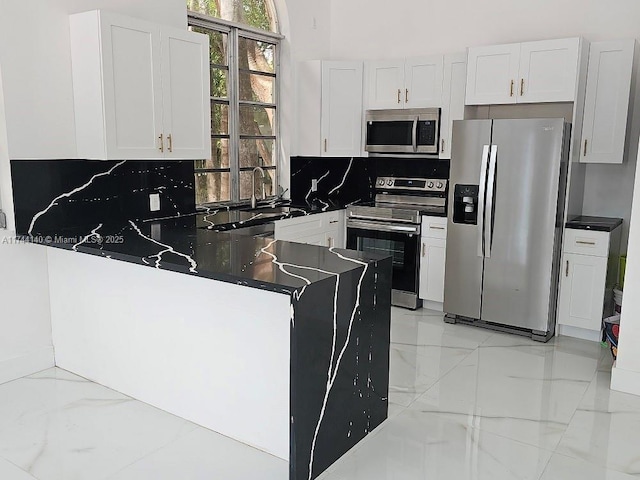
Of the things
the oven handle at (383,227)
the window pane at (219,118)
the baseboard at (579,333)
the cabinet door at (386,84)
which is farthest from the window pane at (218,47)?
the baseboard at (579,333)

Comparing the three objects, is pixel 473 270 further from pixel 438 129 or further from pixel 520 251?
pixel 438 129

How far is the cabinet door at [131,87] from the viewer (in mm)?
3371

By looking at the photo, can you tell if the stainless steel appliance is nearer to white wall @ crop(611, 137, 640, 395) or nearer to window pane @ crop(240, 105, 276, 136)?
window pane @ crop(240, 105, 276, 136)

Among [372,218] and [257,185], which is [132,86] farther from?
[372,218]

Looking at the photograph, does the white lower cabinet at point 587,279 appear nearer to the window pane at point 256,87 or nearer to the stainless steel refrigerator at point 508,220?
the stainless steel refrigerator at point 508,220

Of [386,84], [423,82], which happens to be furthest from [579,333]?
[386,84]

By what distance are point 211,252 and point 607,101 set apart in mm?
3201

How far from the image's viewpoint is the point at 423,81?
5.07m

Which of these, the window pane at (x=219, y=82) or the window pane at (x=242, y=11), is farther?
the window pane at (x=219, y=82)

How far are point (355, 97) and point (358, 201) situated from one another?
1018 mm

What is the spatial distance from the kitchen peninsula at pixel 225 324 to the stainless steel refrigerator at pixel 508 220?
1852 millimetres

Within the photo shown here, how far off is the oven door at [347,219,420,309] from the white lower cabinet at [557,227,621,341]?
4.01 feet

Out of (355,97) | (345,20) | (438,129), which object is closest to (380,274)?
(438,129)

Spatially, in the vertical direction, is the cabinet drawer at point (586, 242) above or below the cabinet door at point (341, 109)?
below
